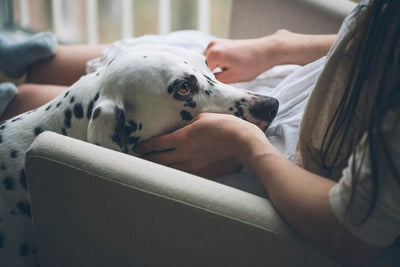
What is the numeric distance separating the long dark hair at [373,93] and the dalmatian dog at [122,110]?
291 mm

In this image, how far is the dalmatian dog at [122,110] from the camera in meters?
1.09

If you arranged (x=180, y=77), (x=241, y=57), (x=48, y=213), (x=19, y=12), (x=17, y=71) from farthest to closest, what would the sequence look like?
(x=19, y=12) → (x=17, y=71) → (x=241, y=57) → (x=180, y=77) → (x=48, y=213)

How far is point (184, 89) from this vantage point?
1113 mm

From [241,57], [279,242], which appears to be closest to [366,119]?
[279,242]

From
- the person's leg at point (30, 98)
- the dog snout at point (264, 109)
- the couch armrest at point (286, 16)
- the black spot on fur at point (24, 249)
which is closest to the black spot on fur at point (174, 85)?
the dog snout at point (264, 109)

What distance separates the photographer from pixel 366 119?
0.81 m

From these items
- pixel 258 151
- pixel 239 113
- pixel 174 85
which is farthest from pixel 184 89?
pixel 258 151

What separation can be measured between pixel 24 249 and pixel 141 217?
486mm

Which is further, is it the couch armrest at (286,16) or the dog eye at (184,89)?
the couch armrest at (286,16)

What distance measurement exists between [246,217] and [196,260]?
0.56 ft

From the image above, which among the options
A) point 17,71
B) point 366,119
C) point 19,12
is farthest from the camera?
point 19,12

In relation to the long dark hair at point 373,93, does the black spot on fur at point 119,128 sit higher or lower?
lower

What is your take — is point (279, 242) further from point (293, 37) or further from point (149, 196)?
point (293, 37)

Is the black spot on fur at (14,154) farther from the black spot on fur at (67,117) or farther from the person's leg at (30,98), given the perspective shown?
the person's leg at (30,98)
